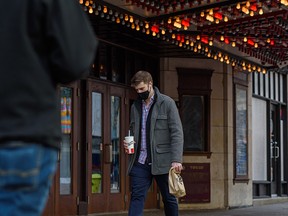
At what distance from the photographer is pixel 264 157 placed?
20984 mm

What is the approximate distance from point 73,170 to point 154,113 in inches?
212

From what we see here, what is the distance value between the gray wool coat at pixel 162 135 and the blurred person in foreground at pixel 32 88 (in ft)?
17.6

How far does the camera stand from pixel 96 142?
14258 millimetres

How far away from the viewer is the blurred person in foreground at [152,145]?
8.14m

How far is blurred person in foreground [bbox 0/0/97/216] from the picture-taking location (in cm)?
263

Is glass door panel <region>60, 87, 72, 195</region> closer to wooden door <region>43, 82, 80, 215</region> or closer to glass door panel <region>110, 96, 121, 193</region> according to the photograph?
wooden door <region>43, 82, 80, 215</region>

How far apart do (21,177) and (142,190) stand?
18.3ft

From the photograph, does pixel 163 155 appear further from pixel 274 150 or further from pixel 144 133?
pixel 274 150

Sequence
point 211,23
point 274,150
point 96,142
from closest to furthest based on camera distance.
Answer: point 211,23
point 96,142
point 274,150

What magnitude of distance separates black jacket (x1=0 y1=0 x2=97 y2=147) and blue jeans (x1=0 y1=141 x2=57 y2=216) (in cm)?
4

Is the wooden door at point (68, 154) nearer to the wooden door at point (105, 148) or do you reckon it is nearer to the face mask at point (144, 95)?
the wooden door at point (105, 148)

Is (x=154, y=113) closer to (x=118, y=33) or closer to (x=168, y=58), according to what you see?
(x=118, y=33)

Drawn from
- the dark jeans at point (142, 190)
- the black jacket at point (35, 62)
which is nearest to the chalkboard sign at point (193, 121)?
the dark jeans at point (142, 190)

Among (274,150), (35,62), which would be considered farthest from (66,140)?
(35,62)
